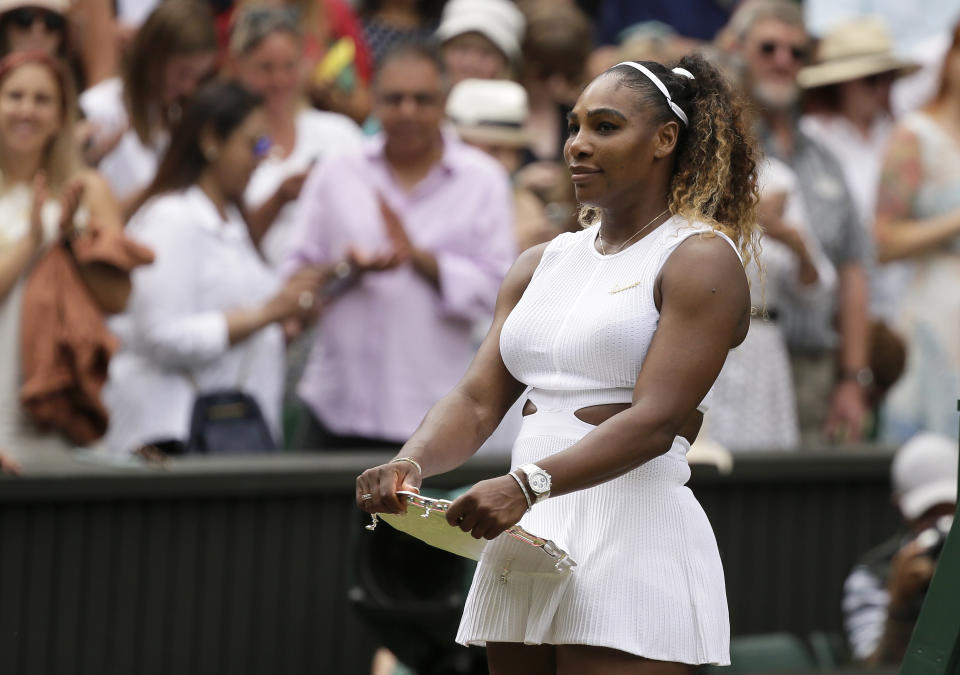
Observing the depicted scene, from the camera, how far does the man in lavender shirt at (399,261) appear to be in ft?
20.3

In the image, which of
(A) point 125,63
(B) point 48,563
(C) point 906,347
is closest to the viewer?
(B) point 48,563

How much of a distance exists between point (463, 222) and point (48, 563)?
205 cm

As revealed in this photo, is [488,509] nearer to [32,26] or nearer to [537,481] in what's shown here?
[537,481]

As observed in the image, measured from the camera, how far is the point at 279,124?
7176 mm

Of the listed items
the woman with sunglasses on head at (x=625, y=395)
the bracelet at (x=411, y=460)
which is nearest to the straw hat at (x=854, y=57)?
the woman with sunglasses on head at (x=625, y=395)

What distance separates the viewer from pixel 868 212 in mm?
8117

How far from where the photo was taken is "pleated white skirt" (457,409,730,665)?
2.96 meters

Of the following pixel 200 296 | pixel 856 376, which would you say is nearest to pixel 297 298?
pixel 200 296

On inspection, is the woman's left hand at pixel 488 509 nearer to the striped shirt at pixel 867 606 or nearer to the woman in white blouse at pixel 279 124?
the striped shirt at pixel 867 606

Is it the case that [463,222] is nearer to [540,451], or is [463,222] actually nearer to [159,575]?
[159,575]

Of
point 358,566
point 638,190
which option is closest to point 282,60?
point 358,566

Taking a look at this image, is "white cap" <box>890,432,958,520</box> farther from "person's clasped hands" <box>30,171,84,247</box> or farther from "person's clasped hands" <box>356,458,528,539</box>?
"person's clasped hands" <box>356,458,528,539</box>

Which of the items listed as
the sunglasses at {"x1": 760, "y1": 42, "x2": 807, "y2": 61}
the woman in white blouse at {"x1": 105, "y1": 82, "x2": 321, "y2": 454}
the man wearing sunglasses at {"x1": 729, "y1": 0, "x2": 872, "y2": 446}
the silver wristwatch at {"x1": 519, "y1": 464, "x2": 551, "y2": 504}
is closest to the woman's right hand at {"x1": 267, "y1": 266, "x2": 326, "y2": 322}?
the woman in white blouse at {"x1": 105, "y1": 82, "x2": 321, "y2": 454}

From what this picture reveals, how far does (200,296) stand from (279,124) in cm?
134
